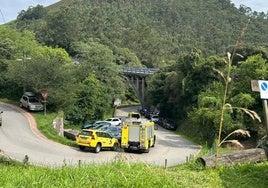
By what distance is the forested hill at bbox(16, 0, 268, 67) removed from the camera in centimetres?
8300

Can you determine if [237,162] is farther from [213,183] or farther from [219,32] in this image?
[219,32]

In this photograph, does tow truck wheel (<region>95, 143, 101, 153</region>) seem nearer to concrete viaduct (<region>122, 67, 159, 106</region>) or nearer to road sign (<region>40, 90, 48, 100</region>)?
road sign (<region>40, 90, 48, 100</region>)

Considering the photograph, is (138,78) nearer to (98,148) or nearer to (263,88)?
(98,148)

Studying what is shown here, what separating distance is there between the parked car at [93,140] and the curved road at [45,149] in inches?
15.2

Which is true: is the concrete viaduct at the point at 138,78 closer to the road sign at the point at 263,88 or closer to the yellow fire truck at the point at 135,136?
the yellow fire truck at the point at 135,136

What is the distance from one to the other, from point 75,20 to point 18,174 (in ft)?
261

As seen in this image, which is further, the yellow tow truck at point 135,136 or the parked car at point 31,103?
the parked car at point 31,103

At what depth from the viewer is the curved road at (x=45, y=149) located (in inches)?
813

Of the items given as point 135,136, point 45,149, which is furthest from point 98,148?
point 45,149

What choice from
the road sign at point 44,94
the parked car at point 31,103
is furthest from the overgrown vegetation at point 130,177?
the parked car at point 31,103

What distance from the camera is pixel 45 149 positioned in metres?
22.9

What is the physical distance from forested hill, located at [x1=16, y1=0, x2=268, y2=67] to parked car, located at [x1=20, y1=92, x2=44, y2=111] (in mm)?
43115

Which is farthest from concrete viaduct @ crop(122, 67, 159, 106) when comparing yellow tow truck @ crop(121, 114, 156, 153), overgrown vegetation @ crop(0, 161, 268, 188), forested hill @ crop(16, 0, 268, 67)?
overgrown vegetation @ crop(0, 161, 268, 188)

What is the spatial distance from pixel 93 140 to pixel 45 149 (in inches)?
107
